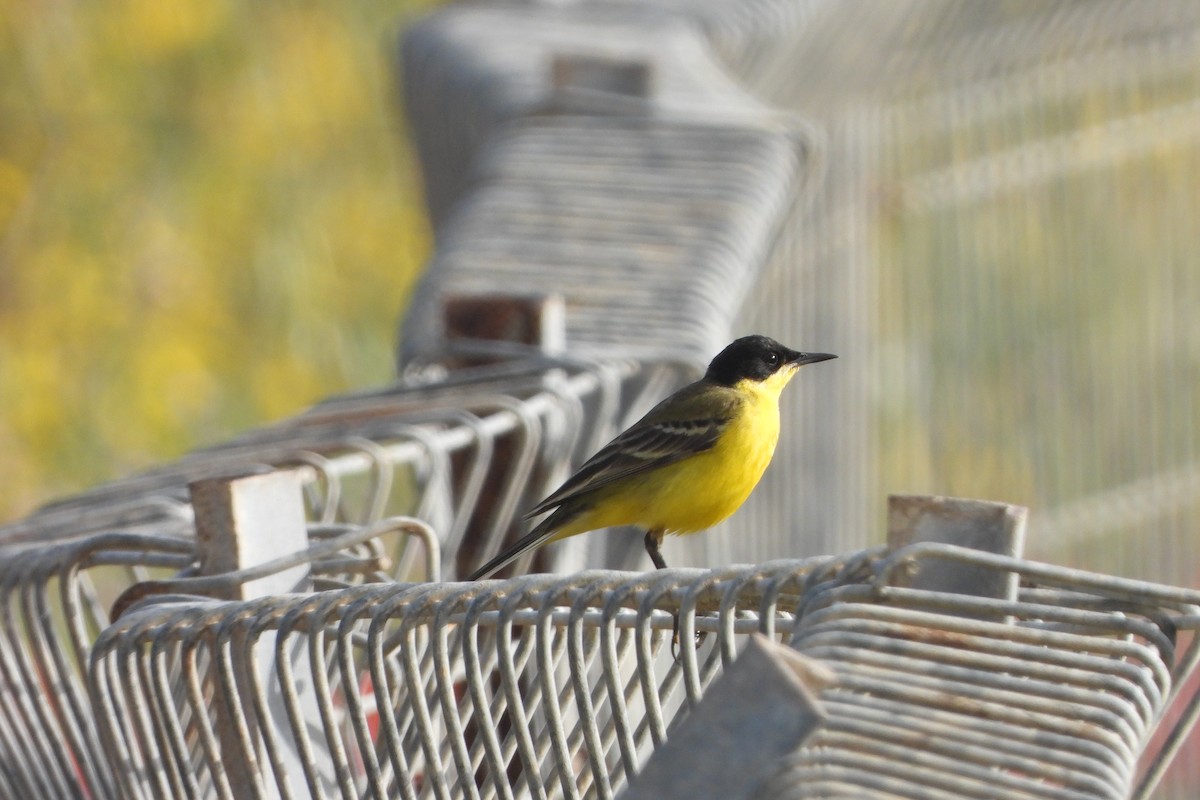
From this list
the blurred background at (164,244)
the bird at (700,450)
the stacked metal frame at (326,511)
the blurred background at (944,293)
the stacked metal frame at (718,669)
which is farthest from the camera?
the blurred background at (164,244)

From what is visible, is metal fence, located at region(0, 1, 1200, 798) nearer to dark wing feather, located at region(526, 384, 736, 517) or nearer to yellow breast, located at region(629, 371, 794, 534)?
dark wing feather, located at region(526, 384, 736, 517)

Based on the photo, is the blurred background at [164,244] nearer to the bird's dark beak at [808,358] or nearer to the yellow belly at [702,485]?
the bird's dark beak at [808,358]

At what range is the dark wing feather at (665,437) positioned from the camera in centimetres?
346

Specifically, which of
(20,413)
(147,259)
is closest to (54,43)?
(147,259)

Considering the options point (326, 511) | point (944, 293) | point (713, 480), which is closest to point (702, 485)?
point (713, 480)

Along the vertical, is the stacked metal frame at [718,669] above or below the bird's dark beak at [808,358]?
below

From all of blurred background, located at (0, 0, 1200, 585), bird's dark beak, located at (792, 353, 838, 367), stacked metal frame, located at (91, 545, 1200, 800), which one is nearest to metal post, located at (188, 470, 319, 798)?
stacked metal frame, located at (91, 545, 1200, 800)

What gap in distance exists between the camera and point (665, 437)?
385cm

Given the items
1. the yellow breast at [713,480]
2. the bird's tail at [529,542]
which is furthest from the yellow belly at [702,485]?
the bird's tail at [529,542]

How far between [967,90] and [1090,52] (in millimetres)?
611

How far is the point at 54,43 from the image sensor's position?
29.5 ft

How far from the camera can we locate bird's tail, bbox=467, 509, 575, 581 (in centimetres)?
299

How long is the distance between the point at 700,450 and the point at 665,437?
0.10 m

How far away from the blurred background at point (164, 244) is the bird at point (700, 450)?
4.33 metres
